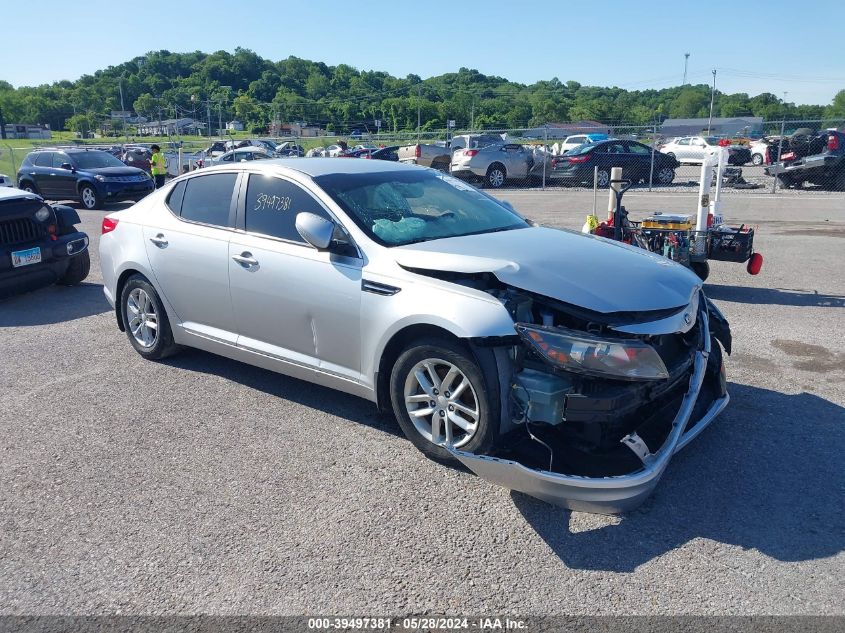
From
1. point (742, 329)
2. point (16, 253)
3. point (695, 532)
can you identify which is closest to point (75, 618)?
point (695, 532)

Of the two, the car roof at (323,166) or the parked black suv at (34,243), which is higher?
the car roof at (323,166)

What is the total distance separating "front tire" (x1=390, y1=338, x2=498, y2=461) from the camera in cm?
379

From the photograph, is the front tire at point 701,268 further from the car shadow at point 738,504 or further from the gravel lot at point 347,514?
the car shadow at point 738,504

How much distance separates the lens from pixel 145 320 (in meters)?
5.97

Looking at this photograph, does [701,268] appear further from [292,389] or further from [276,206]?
[276,206]

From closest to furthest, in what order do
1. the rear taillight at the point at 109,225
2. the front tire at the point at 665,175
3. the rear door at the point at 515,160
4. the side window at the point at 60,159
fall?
the rear taillight at the point at 109,225, the side window at the point at 60,159, the front tire at the point at 665,175, the rear door at the point at 515,160

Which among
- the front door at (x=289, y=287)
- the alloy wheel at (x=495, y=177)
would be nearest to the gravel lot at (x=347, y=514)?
the front door at (x=289, y=287)

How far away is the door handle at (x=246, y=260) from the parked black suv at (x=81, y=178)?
599 inches

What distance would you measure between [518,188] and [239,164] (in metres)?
20.2

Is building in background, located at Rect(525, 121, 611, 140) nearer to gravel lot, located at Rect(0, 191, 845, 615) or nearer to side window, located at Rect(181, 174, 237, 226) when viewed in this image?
side window, located at Rect(181, 174, 237, 226)

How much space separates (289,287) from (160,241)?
1535mm

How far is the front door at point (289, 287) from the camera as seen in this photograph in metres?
4.44

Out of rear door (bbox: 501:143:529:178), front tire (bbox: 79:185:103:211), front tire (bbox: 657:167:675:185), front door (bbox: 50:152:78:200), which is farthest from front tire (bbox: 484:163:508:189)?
front door (bbox: 50:152:78:200)

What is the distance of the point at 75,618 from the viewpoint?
2920mm
